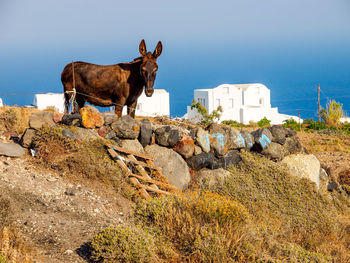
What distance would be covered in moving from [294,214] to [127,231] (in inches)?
259

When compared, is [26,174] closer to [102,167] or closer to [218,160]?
[102,167]

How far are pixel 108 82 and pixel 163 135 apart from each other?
6.97 feet

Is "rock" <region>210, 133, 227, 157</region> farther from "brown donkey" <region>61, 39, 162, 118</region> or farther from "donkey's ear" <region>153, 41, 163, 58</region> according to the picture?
"donkey's ear" <region>153, 41, 163, 58</region>

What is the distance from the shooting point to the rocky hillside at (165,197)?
25.2 feet

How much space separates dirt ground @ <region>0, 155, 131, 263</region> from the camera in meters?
7.81

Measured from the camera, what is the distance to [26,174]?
10461mm

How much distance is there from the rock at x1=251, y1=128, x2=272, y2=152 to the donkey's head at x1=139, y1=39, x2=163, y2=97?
4.09m

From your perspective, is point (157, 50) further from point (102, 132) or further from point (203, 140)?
point (203, 140)

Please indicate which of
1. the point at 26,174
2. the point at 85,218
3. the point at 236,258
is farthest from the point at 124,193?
the point at 236,258

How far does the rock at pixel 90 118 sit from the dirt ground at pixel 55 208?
1892 millimetres

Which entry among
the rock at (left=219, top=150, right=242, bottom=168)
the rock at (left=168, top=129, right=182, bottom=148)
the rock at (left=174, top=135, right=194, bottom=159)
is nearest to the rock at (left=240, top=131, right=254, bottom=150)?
the rock at (left=219, top=150, right=242, bottom=168)

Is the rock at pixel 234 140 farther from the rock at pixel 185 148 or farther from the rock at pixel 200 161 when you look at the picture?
the rock at pixel 185 148

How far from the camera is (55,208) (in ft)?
30.5

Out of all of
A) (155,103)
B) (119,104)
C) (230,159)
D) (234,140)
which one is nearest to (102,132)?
(119,104)
